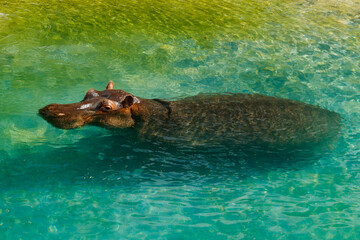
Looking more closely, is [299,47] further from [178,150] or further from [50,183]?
[50,183]

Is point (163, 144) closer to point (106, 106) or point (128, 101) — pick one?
point (128, 101)

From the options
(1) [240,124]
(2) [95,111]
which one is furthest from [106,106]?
(1) [240,124]

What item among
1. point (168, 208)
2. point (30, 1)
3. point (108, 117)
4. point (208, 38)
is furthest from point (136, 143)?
point (30, 1)

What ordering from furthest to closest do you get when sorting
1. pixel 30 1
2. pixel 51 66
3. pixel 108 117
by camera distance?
pixel 30 1 < pixel 51 66 < pixel 108 117

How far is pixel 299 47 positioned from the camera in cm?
1009

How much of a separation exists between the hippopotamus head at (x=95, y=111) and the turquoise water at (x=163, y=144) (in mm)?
365

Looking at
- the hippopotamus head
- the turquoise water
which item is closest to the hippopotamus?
the hippopotamus head

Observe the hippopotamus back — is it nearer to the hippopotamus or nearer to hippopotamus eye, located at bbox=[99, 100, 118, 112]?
the hippopotamus

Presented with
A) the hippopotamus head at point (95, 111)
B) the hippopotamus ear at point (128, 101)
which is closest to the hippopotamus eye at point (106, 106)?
the hippopotamus head at point (95, 111)

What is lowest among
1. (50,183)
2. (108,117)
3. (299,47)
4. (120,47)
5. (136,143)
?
(50,183)

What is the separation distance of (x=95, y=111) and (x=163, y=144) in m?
1.17

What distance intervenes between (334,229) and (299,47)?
6.51 m

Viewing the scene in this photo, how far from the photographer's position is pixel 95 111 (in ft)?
18.1

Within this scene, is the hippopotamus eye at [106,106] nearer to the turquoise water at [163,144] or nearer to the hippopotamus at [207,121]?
the hippopotamus at [207,121]
